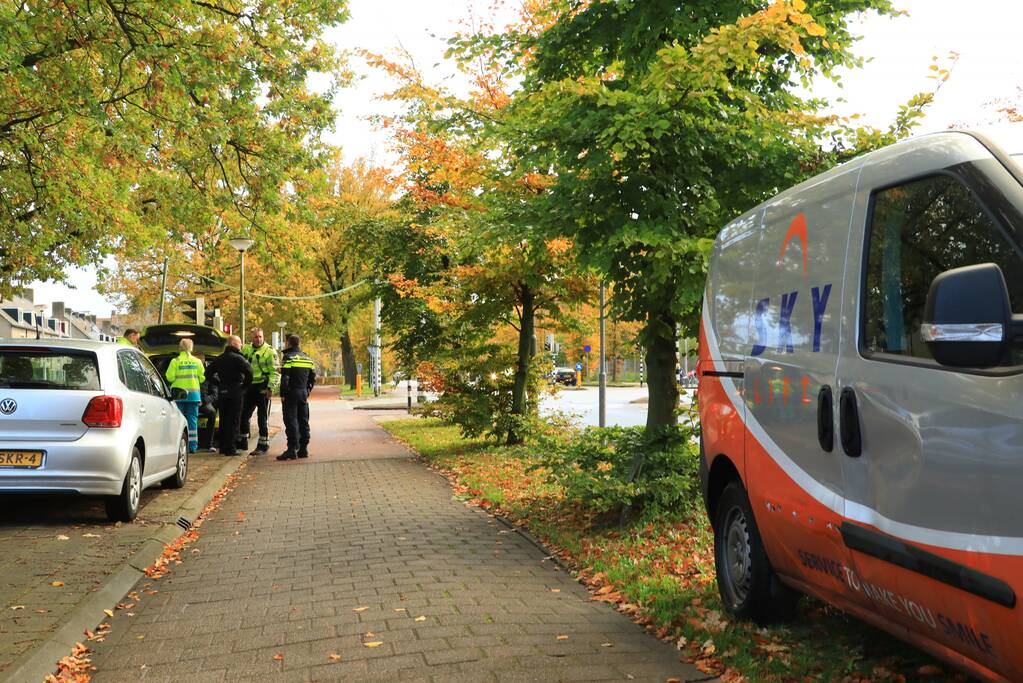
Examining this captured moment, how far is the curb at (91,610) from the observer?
4625 mm

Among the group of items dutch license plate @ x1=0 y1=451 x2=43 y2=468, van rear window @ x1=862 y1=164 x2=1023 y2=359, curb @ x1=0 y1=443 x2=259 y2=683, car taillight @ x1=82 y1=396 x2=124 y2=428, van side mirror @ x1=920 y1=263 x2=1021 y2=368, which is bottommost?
curb @ x1=0 y1=443 x2=259 y2=683

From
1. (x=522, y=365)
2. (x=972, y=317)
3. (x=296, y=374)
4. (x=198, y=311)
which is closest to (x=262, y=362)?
(x=296, y=374)

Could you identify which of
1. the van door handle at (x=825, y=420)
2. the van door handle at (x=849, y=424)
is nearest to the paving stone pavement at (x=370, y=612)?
the van door handle at (x=825, y=420)

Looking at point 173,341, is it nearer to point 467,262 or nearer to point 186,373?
point 186,373

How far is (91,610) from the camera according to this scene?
5.79 m

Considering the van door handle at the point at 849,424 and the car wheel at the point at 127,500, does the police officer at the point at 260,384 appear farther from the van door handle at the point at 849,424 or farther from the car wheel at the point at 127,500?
the van door handle at the point at 849,424

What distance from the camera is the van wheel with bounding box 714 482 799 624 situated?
17.1 ft

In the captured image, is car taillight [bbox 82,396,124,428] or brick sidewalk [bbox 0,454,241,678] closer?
brick sidewalk [bbox 0,454,241,678]

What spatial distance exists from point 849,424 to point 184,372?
11892 millimetres

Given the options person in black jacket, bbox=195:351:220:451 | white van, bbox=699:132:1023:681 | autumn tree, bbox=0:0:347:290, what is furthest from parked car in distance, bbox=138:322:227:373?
white van, bbox=699:132:1023:681

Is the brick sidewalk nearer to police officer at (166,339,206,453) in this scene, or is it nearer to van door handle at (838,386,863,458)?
police officer at (166,339,206,453)

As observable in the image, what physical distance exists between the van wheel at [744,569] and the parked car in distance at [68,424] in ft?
18.3

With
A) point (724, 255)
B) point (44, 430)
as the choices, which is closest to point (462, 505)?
point (44, 430)

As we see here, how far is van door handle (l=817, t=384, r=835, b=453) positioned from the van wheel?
1.12 meters
